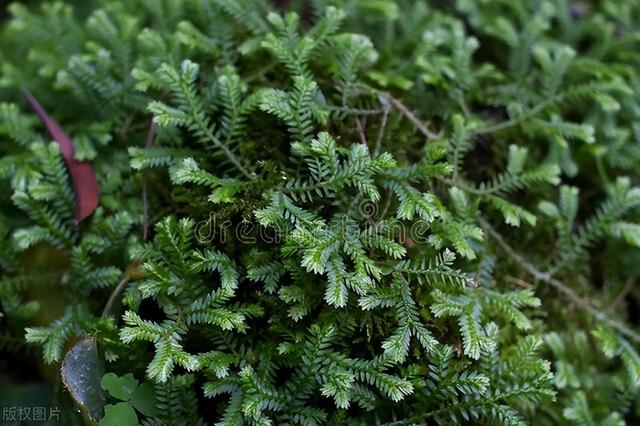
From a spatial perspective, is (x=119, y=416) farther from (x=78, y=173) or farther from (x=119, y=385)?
(x=78, y=173)

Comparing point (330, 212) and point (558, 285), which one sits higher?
point (330, 212)

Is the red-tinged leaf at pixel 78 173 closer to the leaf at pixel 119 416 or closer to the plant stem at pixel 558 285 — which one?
the leaf at pixel 119 416

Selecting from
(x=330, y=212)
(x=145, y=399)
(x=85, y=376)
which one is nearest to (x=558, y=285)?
(x=330, y=212)

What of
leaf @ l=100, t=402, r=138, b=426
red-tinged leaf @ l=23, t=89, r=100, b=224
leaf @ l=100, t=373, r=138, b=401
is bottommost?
leaf @ l=100, t=402, r=138, b=426

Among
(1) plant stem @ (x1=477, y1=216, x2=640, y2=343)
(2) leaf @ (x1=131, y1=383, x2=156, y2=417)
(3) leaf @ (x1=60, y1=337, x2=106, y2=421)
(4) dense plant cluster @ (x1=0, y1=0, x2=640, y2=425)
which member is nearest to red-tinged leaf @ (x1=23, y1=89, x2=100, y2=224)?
(4) dense plant cluster @ (x1=0, y1=0, x2=640, y2=425)

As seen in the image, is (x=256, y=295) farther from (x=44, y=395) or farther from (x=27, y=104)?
(x=27, y=104)

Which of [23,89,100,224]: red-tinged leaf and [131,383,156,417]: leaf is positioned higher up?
[23,89,100,224]: red-tinged leaf

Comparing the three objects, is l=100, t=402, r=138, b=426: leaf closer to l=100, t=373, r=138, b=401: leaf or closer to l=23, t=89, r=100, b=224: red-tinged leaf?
l=100, t=373, r=138, b=401: leaf
